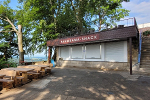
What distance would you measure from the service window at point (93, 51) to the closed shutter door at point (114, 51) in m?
0.82

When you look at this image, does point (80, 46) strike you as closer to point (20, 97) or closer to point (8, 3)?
point (20, 97)

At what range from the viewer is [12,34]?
19.4 meters

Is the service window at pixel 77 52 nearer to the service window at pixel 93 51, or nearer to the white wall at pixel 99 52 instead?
the white wall at pixel 99 52

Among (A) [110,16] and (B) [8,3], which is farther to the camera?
(A) [110,16]

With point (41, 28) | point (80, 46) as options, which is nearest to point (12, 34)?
point (41, 28)

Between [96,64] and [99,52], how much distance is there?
1.26 metres

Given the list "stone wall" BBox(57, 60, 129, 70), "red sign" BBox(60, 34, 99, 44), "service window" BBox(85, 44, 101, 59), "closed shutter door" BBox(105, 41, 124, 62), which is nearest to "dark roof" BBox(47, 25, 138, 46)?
"red sign" BBox(60, 34, 99, 44)

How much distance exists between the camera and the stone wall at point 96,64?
9.55 meters

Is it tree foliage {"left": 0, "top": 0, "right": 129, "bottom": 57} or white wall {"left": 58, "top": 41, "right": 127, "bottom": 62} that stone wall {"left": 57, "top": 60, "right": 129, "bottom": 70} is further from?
tree foliage {"left": 0, "top": 0, "right": 129, "bottom": 57}

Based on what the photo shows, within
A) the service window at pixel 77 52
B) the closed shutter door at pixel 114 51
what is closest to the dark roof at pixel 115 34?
the closed shutter door at pixel 114 51

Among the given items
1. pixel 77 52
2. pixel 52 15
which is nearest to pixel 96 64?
pixel 77 52

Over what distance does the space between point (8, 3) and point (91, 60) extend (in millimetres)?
15070

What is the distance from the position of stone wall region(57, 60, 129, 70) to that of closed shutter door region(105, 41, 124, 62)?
1.34ft

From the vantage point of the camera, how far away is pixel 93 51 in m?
11.4
